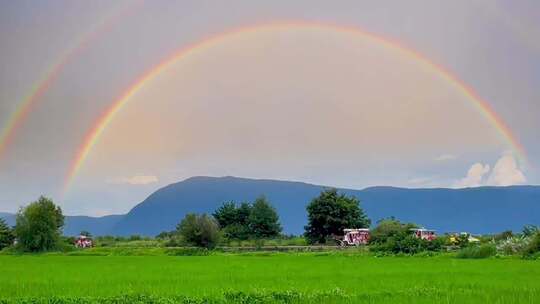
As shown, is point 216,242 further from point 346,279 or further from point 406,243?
point 346,279

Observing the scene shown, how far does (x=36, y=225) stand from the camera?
2196 inches

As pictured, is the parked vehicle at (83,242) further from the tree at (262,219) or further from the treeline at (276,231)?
the tree at (262,219)

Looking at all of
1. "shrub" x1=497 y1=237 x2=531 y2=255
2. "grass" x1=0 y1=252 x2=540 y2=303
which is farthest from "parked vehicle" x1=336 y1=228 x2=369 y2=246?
"grass" x1=0 y1=252 x2=540 y2=303

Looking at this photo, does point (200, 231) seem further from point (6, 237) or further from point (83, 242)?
point (83, 242)

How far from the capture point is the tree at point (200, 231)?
57.6 metres

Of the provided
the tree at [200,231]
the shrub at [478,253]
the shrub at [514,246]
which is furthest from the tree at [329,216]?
the shrub at [478,253]

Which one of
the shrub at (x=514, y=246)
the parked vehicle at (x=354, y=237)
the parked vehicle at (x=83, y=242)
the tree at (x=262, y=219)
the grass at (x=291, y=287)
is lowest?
the grass at (x=291, y=287)

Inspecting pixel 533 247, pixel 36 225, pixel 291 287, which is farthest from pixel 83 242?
pixel 291 287

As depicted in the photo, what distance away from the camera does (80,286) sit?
1892cm

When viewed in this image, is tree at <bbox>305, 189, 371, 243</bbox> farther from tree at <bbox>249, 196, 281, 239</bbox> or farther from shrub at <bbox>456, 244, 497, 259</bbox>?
shrub at <bbox>456, 244, 497, 259</bbox>

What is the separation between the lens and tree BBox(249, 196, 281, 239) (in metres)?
72.8

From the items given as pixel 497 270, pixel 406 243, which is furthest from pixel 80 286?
pixel 406 243

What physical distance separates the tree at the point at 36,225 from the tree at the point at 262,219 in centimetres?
2358

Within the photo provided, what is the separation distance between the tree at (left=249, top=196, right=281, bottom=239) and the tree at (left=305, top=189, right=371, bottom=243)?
4.61m
